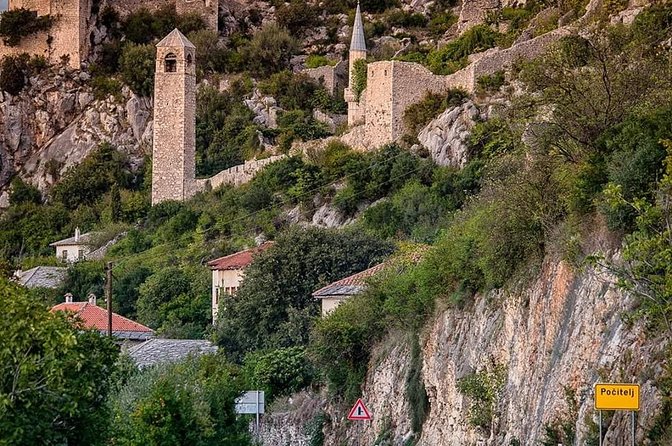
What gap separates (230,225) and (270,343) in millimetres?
20266

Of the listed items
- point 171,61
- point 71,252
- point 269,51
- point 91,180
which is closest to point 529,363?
point 71,252

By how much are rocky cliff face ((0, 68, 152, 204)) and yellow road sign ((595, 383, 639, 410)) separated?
2744 inches

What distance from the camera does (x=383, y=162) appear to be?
2990 inches

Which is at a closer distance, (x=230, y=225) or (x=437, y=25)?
(x=230, y=225)

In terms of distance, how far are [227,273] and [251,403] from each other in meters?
26.6

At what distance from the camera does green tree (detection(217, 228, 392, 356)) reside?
63.4 metres

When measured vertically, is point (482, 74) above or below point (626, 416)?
above

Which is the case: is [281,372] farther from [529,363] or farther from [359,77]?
[359,77]

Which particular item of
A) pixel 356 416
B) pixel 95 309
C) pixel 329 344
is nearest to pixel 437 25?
pixel 95 309

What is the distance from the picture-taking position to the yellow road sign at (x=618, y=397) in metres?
28.7

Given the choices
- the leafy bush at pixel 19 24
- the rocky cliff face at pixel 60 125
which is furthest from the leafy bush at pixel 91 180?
the leafy bush at pixel 19 24

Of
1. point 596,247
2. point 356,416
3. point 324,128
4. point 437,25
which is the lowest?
point 356,416

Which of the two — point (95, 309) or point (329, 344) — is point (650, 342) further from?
point (95, 309)

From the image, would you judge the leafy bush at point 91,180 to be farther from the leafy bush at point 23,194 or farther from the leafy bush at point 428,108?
the leafy bush at point 428,108
